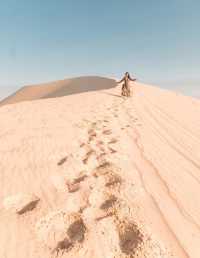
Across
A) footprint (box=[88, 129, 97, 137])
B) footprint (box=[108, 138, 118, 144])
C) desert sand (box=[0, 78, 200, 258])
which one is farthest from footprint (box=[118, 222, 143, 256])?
footprint (box=[88, 129, 97, 137])

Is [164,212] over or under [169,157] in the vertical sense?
over

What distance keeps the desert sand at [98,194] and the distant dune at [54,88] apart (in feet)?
75.5

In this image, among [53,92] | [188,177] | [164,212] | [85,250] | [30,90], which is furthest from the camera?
[30,90]

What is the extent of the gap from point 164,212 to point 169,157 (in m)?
1.75

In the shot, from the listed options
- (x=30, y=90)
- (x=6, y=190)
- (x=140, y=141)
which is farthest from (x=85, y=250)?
(x=30, y=90)

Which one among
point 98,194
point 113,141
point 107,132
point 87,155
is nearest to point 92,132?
point 107,132

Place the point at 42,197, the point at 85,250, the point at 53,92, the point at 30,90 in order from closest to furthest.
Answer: the point at 85,250, the point at 42,197, the point at 53,92, the point at 30,90

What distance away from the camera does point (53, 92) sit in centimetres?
2964

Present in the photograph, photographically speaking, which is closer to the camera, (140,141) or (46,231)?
(46,231)

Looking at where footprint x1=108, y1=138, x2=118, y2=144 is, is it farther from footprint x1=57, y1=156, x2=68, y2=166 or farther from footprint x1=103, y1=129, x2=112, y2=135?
footprint x1=57, y1=156, x2=68, y2=166

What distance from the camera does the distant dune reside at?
92.8 ft

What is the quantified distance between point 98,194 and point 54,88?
29944mm

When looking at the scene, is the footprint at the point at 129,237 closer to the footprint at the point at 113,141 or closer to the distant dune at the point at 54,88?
the footprint at the point at 113,141

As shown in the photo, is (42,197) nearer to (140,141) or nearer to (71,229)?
(71,229)
